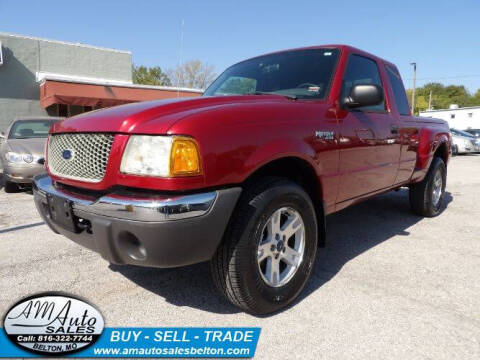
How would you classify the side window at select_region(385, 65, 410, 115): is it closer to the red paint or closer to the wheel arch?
the red paint

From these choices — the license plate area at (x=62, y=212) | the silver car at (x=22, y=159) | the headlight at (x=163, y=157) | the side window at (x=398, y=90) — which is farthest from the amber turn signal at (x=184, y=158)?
the silver car at (x=22, y=159)

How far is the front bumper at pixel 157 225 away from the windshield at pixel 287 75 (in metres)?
1.31

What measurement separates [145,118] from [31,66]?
15848 millimetres

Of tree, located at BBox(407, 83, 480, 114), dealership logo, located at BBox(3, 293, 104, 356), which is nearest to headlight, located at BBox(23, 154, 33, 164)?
dealership logo, located at BBox(3, 293, 104, 356)

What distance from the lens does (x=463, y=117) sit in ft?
115

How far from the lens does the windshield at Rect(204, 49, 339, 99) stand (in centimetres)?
279

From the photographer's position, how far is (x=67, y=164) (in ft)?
7.08

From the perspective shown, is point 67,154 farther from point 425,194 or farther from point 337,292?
point 425,194

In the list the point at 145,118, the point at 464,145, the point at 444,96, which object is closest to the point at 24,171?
the point at 145,118

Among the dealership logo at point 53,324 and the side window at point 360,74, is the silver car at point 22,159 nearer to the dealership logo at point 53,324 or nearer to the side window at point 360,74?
the dealership logo at point 53,324

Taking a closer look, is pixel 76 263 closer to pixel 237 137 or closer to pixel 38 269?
pixel 38 269

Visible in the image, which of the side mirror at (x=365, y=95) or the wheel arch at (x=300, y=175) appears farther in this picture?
the side mirror at (x=365, y=95)

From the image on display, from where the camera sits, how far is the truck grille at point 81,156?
6.29 feet

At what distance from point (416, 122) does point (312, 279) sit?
245cm
